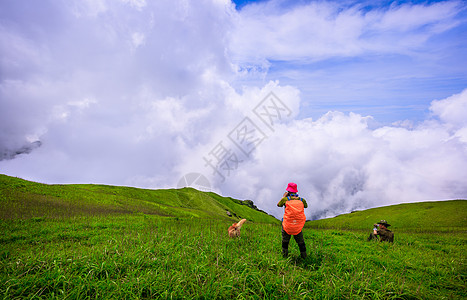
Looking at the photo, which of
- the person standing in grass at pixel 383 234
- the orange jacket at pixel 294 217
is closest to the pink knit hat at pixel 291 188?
the orange jacket at pixel 294 217

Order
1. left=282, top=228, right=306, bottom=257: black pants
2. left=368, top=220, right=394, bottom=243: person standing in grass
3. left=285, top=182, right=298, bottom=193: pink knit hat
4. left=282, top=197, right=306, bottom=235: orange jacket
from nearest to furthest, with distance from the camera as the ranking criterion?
left=282, top=197, right=306, bottom=235: orange jacket → left=282, top=228, right=306, bottom=257: black pants → left=285, top=182, right=298, bottom=193: pink knit hat → left=368, top=220, right=394, bottom=243: person standing in grass

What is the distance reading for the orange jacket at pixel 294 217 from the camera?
27.5ft

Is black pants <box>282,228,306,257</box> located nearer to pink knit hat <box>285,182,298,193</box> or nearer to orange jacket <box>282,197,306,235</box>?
orange jacket <box>282,197,306,235</box>

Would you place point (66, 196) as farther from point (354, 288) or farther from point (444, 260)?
point (444, 260)

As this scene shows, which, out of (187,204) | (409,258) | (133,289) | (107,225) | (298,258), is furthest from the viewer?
(187,204)

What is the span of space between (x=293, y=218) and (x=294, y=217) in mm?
55

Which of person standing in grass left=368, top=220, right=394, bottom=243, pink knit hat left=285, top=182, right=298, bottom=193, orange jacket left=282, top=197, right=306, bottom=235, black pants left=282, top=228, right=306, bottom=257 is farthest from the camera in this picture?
person standing in grass left=368, top=220, right=394, bottom=243

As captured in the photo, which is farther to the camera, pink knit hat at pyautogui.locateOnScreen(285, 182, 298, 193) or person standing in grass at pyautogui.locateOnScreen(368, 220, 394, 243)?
person standing in grass at pyautogui.locateOnScreen(368, 220, 394, 243)

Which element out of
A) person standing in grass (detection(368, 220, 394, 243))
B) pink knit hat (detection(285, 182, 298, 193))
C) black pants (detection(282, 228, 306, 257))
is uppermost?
pink knit hat (detection(285, 182, 298, 193))

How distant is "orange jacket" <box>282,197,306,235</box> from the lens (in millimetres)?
8367

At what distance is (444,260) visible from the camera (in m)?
9.52

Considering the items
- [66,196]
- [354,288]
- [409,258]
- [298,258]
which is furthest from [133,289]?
[66,196]

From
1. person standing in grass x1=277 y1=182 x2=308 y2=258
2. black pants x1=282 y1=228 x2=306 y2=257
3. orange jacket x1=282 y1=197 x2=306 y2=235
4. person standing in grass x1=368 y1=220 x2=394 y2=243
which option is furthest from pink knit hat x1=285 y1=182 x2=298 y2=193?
person standing in grass x1=368 y1=220 x2=394 y2=243

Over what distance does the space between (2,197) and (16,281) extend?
2700 cm
